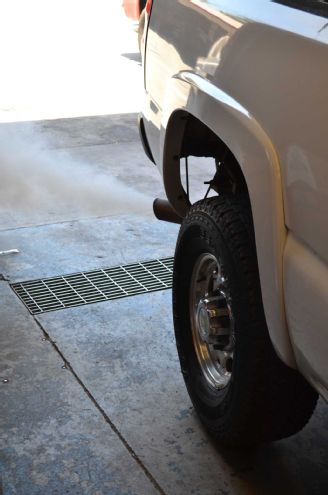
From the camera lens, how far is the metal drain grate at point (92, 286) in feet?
15.0

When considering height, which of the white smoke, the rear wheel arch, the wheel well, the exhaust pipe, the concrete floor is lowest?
the white smoke

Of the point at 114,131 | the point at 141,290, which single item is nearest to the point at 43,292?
the point at 141,290

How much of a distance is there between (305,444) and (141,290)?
1642 millimetres

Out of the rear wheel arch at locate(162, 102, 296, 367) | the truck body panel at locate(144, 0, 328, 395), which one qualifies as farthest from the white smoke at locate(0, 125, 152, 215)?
the rear wheel arch at locate(162, 102, 296, 367)

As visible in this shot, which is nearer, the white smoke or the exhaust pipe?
the exhaust pipe

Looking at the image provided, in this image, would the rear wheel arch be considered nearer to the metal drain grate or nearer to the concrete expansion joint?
the concrete expansion joint

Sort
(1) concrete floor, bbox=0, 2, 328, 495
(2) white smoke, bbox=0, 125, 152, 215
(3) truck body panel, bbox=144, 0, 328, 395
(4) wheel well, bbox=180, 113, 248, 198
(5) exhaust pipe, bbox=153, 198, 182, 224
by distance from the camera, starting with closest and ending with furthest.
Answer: (3) truck body panel, bbox=144, 0, 328, 395
(1) concrete floor, bbox=0, 2, 328, 495
(4) wheel well, bbox=180, 113, 248, 198
(5) exhaust pipe, bbox=153, 198, 182, 224
(2) white smoke, bbox=0, 125, 152, 215

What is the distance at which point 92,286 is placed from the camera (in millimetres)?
4766

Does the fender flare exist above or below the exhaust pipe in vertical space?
above

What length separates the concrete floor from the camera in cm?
311

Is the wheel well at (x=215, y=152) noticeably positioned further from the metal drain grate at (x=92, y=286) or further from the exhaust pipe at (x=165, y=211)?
the metal drain grate at (x=92, y=286)

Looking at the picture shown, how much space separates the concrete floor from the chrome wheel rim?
0.26 metres

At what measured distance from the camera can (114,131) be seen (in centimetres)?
820

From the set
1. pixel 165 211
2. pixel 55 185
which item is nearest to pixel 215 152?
pixel 165 211
